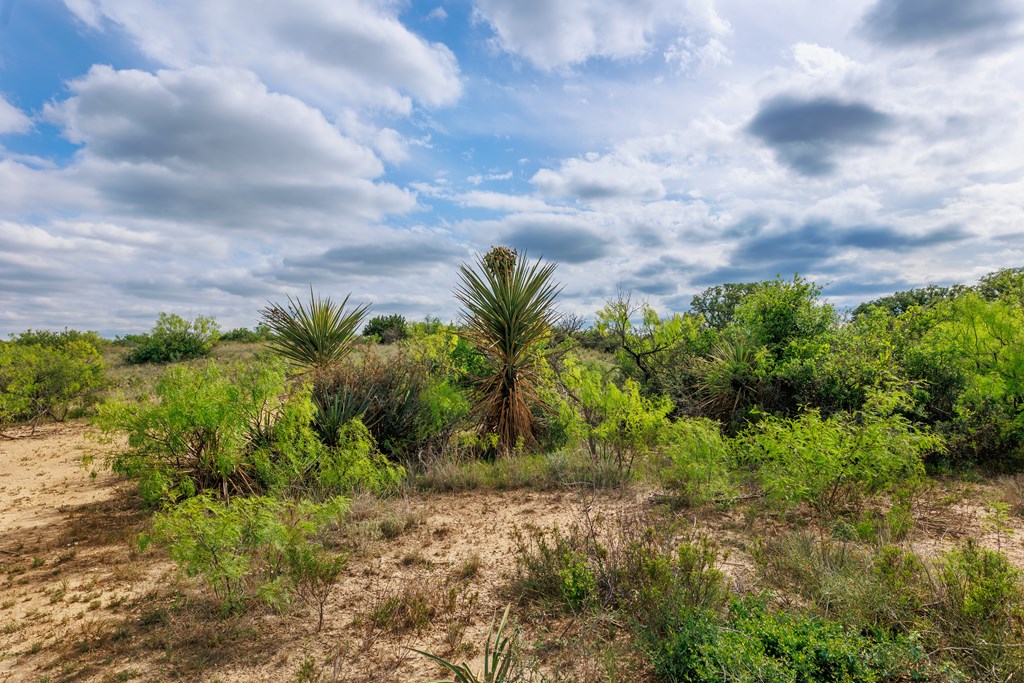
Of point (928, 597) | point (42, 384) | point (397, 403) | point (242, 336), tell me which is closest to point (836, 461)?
point (928, 597)

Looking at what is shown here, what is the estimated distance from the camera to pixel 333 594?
16.2 ft

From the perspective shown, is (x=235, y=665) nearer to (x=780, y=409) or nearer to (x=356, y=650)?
(x=356, y=650)

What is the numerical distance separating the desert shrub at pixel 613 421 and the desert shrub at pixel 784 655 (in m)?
4.12

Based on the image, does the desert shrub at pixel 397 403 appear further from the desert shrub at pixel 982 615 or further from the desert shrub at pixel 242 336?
the desert shrub at pixel 242 336

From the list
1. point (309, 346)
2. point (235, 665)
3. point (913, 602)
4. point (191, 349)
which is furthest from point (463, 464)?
point (191, 349)

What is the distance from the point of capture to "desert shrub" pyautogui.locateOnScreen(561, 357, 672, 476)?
7.93 metres

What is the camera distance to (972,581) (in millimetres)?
4016

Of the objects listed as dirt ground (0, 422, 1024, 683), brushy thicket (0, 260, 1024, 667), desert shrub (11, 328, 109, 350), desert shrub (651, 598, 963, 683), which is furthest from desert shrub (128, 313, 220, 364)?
desert shrub (651, 598, 963, 683)

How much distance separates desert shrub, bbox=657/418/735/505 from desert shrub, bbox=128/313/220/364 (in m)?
25.0

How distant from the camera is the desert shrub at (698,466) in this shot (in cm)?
677

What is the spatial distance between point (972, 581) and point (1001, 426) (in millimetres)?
6409

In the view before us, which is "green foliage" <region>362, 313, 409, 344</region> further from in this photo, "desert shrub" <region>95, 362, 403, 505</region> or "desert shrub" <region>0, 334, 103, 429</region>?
"desert shrub" <region>95, 362, 403, 505</region>

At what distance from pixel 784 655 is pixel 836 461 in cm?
337

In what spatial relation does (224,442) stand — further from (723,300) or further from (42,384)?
(723,300)
